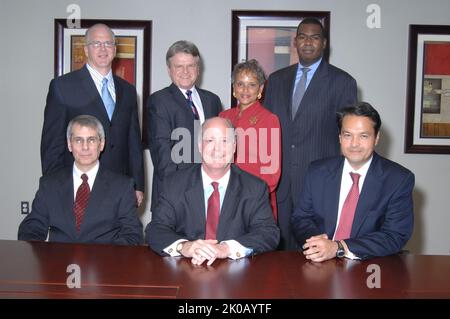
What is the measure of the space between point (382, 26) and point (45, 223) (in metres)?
3.25

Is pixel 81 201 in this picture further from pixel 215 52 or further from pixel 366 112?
pixel 215 52

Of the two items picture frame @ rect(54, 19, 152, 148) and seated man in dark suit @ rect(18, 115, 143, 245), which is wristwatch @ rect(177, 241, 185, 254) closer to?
seated man in dark suit @ rect(18, 115, 143, 245)

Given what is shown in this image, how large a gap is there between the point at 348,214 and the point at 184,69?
53.9 inches

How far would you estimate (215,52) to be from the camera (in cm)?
433

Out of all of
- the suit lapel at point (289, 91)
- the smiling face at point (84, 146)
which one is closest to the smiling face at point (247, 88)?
the suit lapel at point (289, 91)

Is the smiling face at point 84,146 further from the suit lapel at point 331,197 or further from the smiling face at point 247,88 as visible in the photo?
the suit lapel at point 331,197

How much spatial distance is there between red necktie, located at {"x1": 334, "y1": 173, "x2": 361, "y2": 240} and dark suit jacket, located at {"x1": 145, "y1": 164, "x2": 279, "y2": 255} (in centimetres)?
32

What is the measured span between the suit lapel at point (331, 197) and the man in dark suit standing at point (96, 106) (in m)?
1.39

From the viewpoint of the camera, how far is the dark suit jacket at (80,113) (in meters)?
2.93

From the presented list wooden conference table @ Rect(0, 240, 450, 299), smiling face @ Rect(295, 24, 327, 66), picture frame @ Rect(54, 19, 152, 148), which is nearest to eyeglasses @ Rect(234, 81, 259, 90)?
smiling face @ Rect(295, 24, 327, 66)

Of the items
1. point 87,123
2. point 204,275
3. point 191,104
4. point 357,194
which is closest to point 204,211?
point 204,275

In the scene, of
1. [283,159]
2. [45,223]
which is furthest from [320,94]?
[45,223]

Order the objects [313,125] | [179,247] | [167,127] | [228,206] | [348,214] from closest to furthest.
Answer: [179,247]
[228,206]
[348,214]
[167,127]
[313,125]

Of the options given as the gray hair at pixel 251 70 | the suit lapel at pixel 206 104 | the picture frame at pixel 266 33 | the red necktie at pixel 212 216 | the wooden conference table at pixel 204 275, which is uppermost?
the picture frame at pixel 266 33
